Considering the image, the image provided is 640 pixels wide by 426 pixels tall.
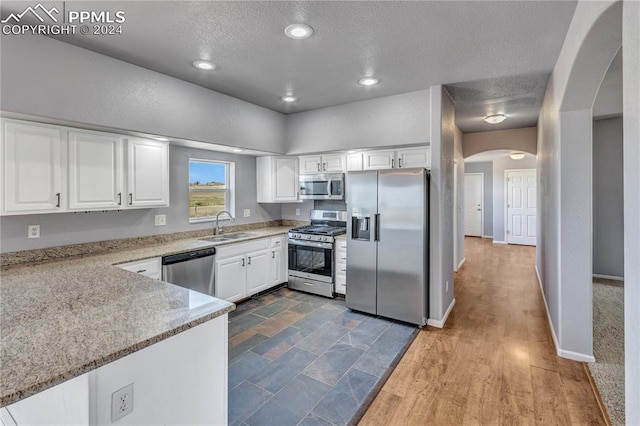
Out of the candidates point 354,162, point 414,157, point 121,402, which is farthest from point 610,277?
point 121,402

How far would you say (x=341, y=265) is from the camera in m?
4.28

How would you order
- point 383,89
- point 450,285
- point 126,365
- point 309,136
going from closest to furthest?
point 126,365 < point 383,89 < point 450,285 < point 309,136

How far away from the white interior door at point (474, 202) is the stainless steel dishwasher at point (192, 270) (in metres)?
8.81

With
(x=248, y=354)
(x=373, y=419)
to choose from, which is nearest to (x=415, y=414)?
(x=373, y=419)

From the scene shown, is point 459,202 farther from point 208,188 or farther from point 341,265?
point 208,188

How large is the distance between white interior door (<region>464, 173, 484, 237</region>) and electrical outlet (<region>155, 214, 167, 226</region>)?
9.05 metres

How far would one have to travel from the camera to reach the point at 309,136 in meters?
4.62

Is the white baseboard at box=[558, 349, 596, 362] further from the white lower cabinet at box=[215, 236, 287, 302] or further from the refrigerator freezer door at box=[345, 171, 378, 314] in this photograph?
the white lower cabinet at box=[215, 236, 287, 302]

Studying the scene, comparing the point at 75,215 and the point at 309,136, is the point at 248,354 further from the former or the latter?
the point at 309,136

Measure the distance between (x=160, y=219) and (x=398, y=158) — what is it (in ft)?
9.84

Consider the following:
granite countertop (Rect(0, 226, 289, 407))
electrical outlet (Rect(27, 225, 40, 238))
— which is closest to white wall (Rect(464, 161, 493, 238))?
granite countertop (Rect(0, 226, 289, 407))

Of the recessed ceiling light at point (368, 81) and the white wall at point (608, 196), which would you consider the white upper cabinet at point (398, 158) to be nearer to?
the recessed ceiling light at point (368, 81)

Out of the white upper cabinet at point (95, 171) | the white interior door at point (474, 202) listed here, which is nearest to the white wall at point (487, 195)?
the white interior door at point (474, 202)

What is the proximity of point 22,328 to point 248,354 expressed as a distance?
178cm
